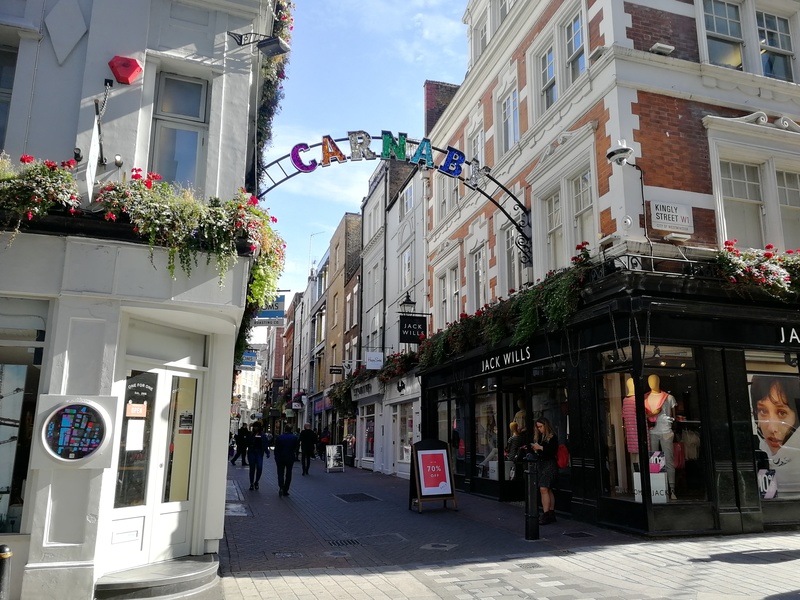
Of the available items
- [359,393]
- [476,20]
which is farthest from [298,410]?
[476,20]

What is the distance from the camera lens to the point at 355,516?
11.7 metres

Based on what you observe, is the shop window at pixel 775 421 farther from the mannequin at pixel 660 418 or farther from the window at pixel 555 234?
the window at pixel 555 234

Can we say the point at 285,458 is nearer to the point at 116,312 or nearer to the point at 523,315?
the point at 523,315

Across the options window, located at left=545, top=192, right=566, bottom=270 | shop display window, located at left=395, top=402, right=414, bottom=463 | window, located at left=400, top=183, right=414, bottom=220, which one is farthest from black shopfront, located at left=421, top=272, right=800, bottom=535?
window, located at left=400, top=183, right=414, bottom=220

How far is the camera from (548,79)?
1345cm

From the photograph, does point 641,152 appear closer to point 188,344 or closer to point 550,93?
point 550,93

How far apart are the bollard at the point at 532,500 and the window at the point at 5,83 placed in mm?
7819

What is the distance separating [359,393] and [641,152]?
19.4 meters

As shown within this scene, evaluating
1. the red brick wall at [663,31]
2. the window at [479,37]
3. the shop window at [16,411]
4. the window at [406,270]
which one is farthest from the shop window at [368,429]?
the shop window at [16,411]

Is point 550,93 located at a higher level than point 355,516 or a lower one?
higher

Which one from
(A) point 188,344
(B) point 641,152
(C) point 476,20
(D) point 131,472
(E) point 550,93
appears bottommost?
(D) point 131,472

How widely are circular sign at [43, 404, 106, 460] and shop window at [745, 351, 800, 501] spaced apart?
934 cm

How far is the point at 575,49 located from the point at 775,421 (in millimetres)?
7624

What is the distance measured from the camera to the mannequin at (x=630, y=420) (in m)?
9.81
